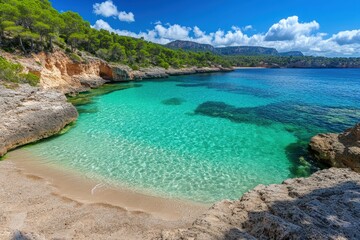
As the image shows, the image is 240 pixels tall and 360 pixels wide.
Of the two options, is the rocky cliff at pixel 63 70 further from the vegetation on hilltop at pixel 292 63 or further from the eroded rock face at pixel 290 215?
the vegetation on hilltop at pixel 292 63

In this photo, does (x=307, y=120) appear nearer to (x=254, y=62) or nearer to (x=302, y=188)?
(x=302, y=188)

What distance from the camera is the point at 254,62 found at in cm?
16038

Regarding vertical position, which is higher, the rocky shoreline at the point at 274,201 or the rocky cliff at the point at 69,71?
the rocky cliff at the point at 69,71

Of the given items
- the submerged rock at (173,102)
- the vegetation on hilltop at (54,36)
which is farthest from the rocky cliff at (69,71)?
the submerged rock at (173,102)

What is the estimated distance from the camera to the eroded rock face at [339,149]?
Answer: 1145cm

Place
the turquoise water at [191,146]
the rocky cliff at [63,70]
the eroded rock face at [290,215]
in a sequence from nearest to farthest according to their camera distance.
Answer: the eroded rock face at [290,215] → the turquoise water at [191,146] → the rocky cliff at [63,70]

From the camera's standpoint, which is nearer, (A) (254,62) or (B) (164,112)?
(B) (164,112)

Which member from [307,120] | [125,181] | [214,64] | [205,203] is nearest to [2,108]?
[125,181]

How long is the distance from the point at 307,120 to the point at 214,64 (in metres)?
83.9

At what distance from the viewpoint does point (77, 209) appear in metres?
8.57

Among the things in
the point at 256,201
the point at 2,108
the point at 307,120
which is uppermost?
the point at 2,108

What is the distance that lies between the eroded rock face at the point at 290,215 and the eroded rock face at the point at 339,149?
515 centimetres

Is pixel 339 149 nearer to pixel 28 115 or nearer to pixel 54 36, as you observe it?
pixel 28 115

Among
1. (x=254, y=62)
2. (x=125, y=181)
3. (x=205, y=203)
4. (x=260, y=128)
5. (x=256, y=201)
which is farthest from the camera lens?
(x=254, y=62)
